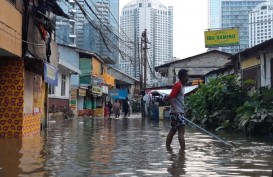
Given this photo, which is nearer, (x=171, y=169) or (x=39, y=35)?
(x=171, y=169)

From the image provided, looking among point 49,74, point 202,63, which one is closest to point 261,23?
point 49,74

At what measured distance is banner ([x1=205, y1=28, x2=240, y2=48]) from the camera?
86.2 ft

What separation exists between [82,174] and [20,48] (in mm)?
7061

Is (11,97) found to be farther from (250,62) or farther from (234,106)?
(250,62)

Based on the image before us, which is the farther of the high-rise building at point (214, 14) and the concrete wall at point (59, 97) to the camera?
the high-rise building at point (214, 14)

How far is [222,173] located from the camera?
238 inches

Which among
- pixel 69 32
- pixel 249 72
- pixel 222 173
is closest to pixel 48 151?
pixel 222 173

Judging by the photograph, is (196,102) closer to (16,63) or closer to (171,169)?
(16,63)

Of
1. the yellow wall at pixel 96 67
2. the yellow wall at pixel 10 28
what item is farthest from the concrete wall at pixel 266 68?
the yellow wall at pixel 96 67

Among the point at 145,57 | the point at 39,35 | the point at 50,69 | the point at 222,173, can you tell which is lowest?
the point at 222,173

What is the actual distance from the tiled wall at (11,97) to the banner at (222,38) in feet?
53.7

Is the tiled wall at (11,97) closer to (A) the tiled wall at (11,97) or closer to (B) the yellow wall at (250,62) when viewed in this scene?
(A) the tiled wall at (11,97)

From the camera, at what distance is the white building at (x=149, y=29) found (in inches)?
1291

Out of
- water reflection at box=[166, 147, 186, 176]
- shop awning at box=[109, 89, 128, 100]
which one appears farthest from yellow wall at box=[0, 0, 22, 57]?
shop awning at box=[109, 89, 128, 100]
